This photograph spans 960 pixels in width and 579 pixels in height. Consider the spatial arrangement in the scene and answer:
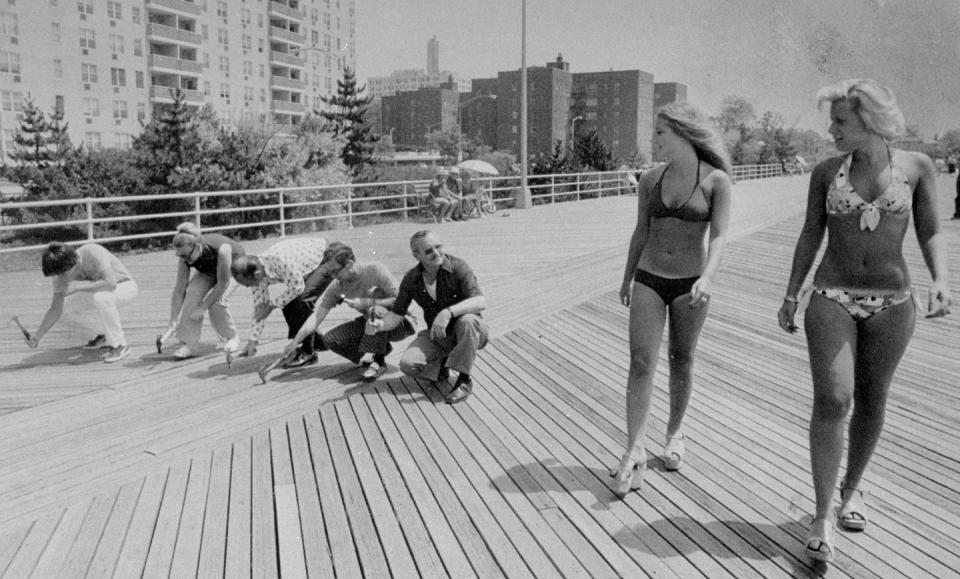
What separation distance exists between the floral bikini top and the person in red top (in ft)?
8.64

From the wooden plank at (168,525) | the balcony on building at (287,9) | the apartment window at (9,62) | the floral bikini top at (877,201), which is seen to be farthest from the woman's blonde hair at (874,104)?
the balcony on building at (287,9)

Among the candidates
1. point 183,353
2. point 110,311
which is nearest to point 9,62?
point 110,311

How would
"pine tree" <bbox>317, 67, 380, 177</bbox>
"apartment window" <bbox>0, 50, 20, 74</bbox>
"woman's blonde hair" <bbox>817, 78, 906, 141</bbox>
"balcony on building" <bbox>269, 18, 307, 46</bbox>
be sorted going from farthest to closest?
"balcony on building" <bbox>269, 18, 307, 46</bbox> < "pine tree" <bbox>317, 67, 380, 177</bbox> < "apartment window" <bbox>0, 50, 20, 74</bbox> < "woman's blonde hair" <bbox>817, 78, 906, 141</bbox>

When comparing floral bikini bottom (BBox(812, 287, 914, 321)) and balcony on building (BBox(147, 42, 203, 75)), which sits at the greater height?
balcony on building (BBox(147, 42, 203, 75))

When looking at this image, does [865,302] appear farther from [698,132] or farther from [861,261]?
[698,132]

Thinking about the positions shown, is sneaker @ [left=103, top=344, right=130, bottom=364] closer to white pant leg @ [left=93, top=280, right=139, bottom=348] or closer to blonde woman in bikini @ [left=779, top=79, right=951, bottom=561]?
white pant leg @ [left=93, top=280, right=139, bottom=348]

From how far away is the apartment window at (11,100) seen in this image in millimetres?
48094

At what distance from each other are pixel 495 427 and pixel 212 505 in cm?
169

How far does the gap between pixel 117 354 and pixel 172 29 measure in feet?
192

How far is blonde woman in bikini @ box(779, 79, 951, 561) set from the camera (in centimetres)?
288

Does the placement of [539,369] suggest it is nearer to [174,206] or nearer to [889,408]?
[889,408]

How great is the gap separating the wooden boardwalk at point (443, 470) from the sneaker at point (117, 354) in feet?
0.52

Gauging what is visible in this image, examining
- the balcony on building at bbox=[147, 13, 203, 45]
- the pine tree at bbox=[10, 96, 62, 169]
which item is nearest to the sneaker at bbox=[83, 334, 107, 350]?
the pine tree at bbox=[10, 96, 62, 169]

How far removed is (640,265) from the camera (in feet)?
12.4
